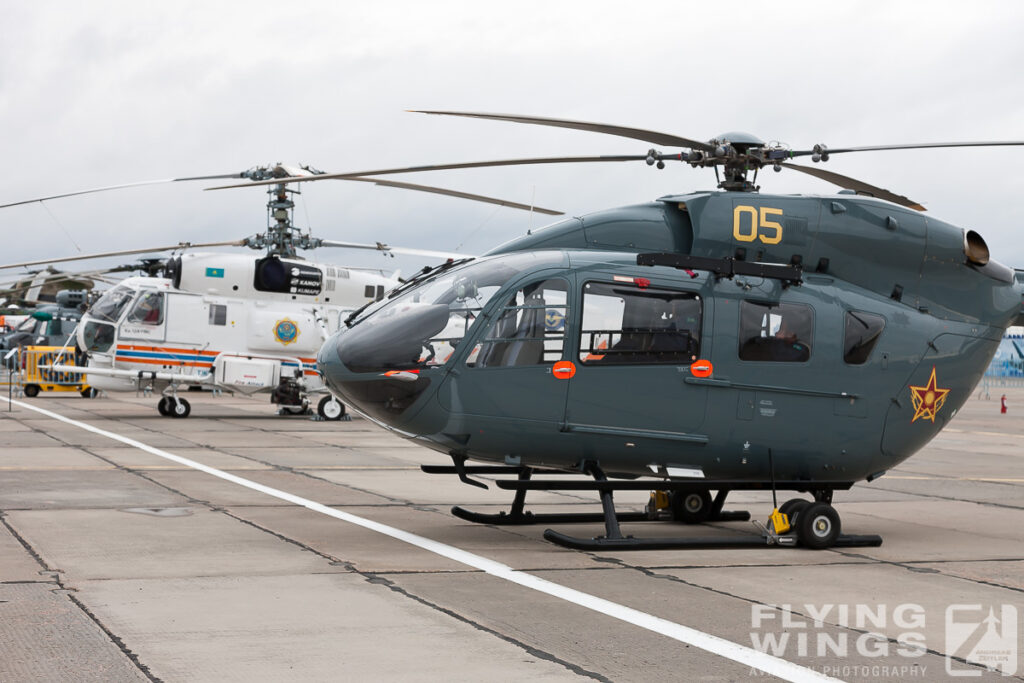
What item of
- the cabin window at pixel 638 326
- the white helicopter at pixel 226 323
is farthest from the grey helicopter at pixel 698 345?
the white helicopter at pixel 226 323

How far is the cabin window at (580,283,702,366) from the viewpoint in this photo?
30.0 feet

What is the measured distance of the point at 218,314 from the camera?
2466 centimetres

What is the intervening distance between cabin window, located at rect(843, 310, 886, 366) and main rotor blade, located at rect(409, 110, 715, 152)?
200 cm

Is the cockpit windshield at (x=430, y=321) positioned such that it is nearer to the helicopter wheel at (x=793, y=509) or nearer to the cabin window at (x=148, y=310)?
the helicopter wheel at (x=793, y=509)

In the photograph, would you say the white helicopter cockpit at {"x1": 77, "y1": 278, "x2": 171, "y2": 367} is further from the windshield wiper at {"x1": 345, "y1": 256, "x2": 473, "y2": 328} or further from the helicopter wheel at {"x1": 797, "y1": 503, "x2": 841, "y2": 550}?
the helicopter wheel at {"x1": 797, "y1": 503, "x2": 841, "y2": 550}

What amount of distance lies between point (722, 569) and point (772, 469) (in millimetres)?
1535

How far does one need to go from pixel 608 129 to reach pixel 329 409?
60.2 ft

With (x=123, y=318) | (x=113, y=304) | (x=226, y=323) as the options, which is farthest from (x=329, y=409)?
(x=113, y=304)

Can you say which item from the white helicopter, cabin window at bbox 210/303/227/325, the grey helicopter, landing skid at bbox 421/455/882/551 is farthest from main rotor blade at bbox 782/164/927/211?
cabin window at bbox 210/303/227/325

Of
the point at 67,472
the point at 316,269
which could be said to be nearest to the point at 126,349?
the point at 316,269

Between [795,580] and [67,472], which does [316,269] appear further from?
[795,580]

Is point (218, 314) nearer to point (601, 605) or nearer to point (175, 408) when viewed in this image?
point (175, 408)

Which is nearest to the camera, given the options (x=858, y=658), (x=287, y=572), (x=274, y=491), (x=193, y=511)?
(x=858, y=658)

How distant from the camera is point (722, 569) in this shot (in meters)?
8.51
